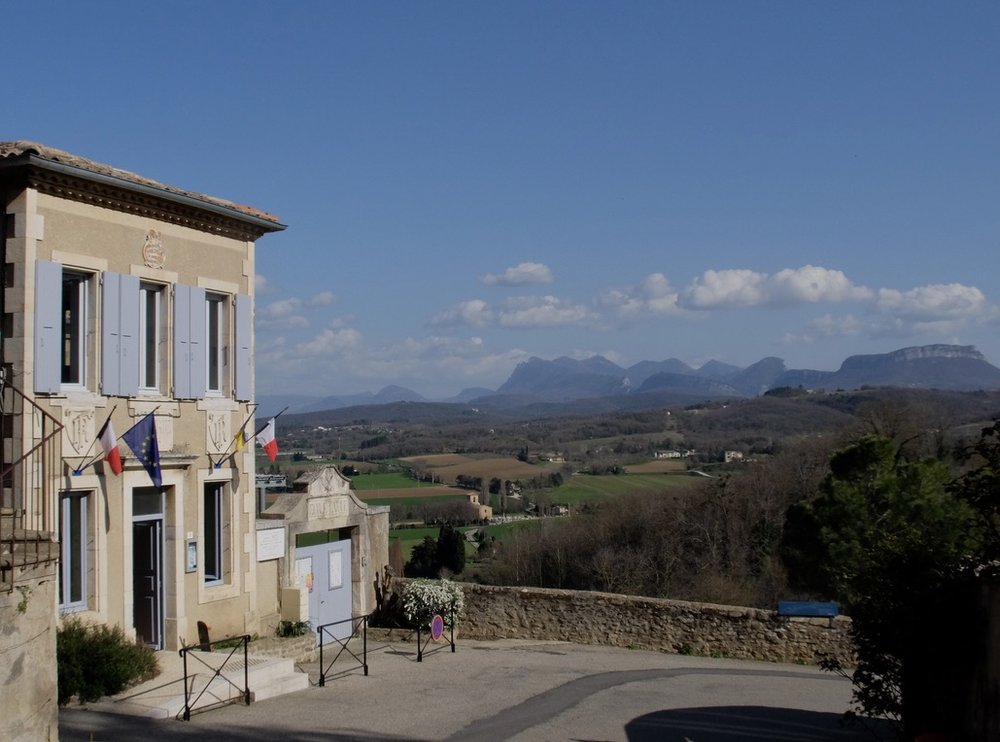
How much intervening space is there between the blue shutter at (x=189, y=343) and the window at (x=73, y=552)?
206 centimetres

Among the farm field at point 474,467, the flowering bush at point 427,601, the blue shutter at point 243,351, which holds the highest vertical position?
the blue shutter at point 243,351

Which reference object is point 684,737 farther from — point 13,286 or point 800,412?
point 800,412

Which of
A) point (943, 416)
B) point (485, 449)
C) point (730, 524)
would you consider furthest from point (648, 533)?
point (485, 449)

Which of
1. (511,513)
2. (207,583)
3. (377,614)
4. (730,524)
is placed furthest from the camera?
(511,513)

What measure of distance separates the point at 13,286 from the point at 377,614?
9.36m

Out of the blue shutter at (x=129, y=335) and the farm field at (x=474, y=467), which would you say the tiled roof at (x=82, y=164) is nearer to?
the blue shutter at (x=129, y=335)

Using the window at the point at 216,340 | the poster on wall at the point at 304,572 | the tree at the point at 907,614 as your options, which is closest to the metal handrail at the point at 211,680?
the poster on wall at the point at 304,572

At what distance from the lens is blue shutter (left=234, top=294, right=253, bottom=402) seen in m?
15.3

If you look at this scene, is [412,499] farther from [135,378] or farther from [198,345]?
[135,378]

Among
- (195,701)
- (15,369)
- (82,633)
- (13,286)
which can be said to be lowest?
(195,701)

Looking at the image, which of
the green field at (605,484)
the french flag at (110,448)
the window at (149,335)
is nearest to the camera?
the french flag at (110,448)

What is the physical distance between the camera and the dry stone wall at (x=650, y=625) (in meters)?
17.3

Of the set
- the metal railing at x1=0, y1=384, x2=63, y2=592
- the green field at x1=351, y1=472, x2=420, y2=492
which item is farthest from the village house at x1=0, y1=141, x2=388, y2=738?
the green field at x1=351, y1=472, x2=420, y2=492

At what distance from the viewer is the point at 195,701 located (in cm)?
1157
